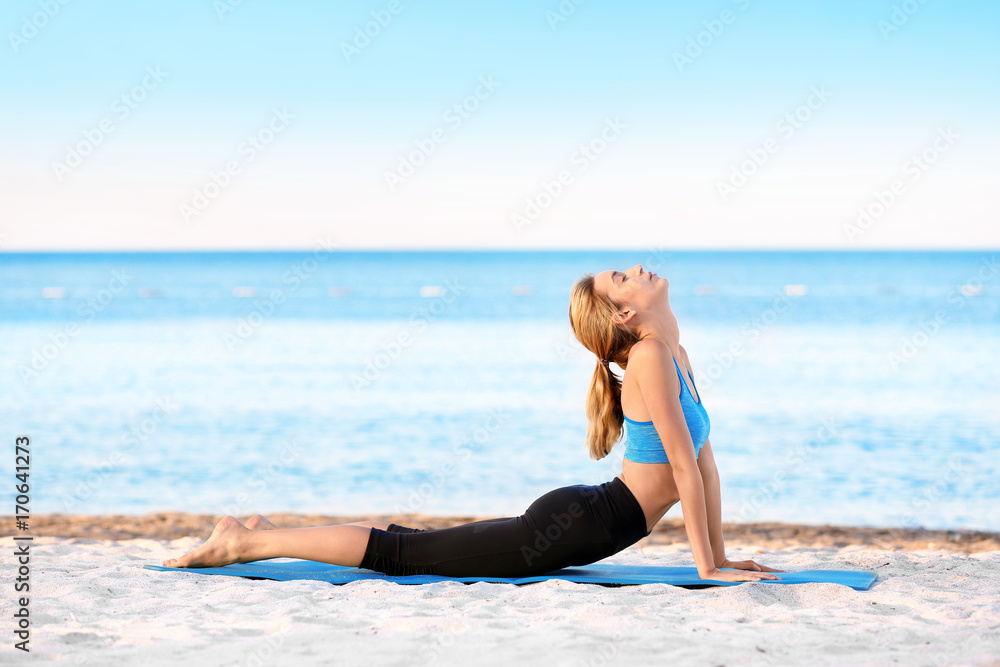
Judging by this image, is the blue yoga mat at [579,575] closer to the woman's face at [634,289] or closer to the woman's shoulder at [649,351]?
the woman's shoulder at [649,351]

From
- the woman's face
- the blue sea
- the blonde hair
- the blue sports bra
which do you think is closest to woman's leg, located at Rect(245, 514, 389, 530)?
the blonde hair

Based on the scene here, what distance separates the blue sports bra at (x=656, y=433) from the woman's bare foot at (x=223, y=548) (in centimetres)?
194

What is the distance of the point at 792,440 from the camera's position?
37.1 feet

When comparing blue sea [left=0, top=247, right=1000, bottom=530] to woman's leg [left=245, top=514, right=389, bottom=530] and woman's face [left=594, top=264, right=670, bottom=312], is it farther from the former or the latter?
woman's face [left=594, top=264, right=670, bottom=312]

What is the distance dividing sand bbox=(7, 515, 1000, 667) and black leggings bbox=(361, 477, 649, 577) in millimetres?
130

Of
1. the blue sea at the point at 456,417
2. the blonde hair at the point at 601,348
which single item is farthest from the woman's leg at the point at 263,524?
the blue sea at the point at 456,417

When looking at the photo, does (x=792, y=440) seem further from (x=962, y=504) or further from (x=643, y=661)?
(x=643, y=661)

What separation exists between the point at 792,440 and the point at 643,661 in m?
9.23

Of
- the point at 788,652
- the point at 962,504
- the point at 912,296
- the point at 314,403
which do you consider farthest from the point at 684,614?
the point at 912,296

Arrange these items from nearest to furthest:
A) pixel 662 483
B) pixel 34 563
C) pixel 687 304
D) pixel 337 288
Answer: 1. pixel 662 483
2. pixel 34 563
3. pixel 687 304
4. pixel 337 288

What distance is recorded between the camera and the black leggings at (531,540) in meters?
3.88

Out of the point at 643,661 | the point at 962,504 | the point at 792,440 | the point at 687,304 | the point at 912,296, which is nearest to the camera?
the point at 643,661

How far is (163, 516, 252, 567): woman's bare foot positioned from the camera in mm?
4184

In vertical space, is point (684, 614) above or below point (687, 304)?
below
